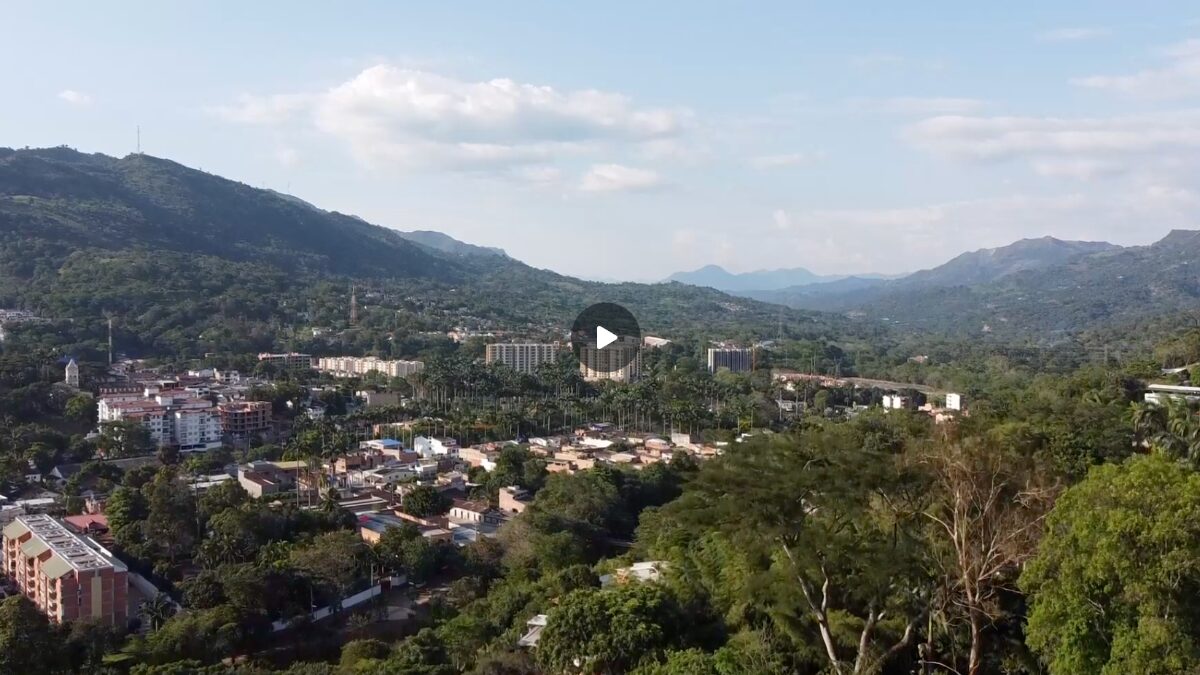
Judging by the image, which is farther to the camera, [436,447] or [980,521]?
[436,447]

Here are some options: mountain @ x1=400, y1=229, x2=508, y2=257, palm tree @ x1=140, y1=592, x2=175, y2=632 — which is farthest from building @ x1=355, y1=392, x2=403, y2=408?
mountain @ x1=400, y1=229, x2=508, y2=257

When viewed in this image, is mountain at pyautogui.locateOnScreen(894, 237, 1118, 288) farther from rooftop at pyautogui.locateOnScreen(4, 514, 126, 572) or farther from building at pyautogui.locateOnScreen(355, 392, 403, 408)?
rooftop at pyautogui.locateOnScreen(4, 514, 126, 572)

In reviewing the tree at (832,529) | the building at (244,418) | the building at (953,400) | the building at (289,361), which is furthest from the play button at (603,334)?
the tree at (832,529)

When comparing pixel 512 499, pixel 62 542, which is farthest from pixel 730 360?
pixel 62 542

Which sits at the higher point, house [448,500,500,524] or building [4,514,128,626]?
building [4,514,128,626]

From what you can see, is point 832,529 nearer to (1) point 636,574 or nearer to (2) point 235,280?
(1) point 636,574

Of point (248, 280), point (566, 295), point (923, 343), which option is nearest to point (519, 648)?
point (248, 280)

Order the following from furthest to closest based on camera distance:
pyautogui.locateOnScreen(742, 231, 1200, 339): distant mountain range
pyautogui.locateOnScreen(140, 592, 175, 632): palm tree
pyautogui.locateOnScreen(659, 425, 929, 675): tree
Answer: pyautogui.locateOnScreen(742, 231, 1200, 339): distant mountain range
pyautogui.locateOnScreen(140, 592, 175, 632): palm tree
pyautogui.locateOnScreen(659, 425, 929, 675): tree
